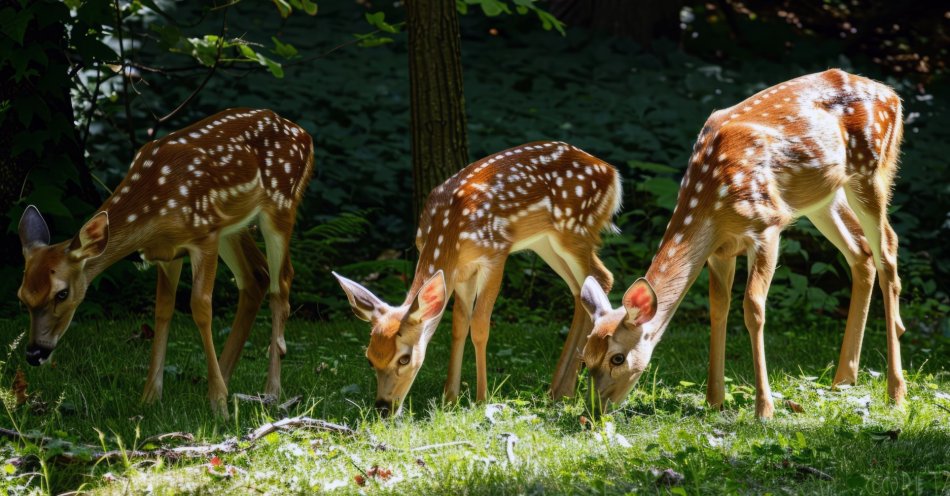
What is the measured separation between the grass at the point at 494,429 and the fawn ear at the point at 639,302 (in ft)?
1.62

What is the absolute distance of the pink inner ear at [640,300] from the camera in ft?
15.5

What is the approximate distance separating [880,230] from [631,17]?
802cm

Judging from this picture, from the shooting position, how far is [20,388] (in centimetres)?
488

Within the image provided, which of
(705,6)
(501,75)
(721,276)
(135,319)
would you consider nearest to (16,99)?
(135,319)

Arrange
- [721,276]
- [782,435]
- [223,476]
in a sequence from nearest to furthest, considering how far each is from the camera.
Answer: [223,476] → [782,435] → [721,276]

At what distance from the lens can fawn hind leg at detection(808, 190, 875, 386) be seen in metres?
5.77

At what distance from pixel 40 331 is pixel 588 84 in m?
7.96

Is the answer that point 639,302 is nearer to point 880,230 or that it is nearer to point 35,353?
point 880,230

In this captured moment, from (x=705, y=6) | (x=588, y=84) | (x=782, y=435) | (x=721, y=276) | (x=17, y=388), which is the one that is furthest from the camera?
(x=705, y=6)

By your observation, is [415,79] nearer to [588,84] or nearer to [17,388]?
[17,388]

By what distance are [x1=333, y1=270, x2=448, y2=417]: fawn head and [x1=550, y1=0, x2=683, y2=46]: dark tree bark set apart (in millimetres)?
8845

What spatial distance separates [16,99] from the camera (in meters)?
6.46

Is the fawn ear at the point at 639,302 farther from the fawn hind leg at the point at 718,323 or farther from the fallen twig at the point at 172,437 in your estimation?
the fallen twig at the point at 172,437

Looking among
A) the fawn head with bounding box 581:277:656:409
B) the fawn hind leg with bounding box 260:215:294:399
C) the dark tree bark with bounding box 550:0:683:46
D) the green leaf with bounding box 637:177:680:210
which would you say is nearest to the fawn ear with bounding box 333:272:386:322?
the fawn hind leg with bounding box 260:215:294:399
